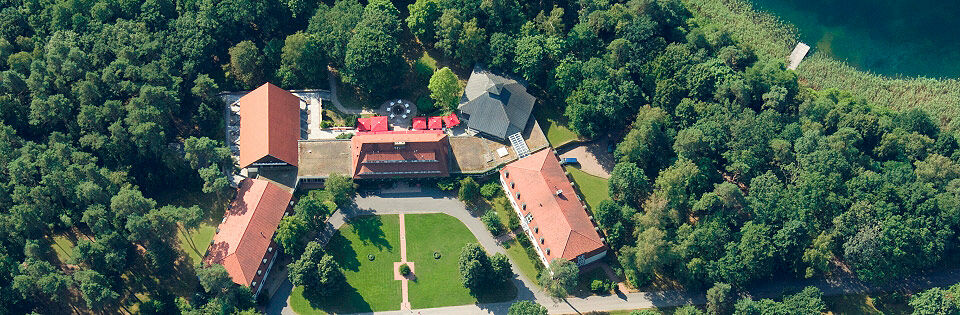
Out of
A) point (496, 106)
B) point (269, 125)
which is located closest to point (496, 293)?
point (496, 106)

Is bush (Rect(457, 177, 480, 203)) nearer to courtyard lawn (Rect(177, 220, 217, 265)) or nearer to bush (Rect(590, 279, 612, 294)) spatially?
bush (Rect(590, 279, 612, 294))

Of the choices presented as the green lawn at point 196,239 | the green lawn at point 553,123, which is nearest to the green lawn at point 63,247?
the green lawn at point 196,239

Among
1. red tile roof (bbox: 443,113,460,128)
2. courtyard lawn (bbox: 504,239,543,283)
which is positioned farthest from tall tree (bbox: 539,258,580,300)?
red tile roof (bbox: 443,113,460,128)

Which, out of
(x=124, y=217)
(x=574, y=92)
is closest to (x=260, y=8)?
(x=124, y=217)

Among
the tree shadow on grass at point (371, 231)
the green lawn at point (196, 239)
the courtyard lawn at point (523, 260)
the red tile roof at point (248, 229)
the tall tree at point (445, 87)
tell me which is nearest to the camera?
the red tile roof at point (248, 229)

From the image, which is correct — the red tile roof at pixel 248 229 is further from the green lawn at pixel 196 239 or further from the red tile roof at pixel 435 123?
the red tile roof at pixel 435 123

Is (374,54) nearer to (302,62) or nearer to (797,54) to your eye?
(302,62)
